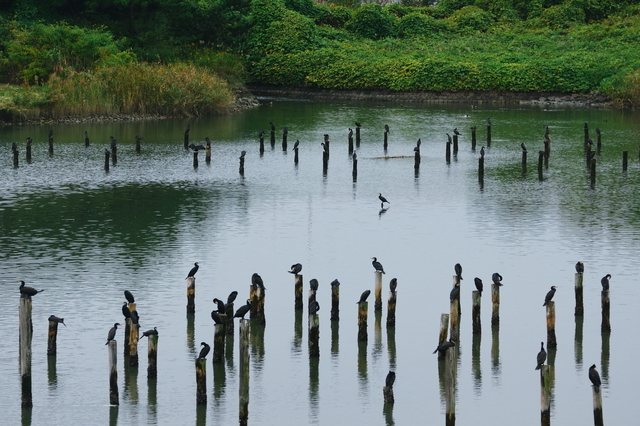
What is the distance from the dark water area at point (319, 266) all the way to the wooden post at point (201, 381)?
17 centimetres

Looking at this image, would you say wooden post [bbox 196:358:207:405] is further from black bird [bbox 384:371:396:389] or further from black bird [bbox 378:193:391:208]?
black bird [bbox 378:193:391:208]

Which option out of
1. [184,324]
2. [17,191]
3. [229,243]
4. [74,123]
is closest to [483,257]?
[229,243]

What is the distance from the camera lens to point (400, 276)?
25031mm

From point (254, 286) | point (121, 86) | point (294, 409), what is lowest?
point (294, 409)

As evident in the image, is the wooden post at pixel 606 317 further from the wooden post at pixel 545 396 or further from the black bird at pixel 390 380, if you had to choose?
the black bird at pixel 390 380

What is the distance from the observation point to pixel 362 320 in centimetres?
1962

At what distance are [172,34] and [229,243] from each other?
41.5 metres

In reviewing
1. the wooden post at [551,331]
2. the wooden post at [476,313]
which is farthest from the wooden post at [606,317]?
the wooden post at [476,313]

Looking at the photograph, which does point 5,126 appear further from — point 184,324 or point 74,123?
point 184,324

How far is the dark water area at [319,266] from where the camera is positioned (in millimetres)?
17781

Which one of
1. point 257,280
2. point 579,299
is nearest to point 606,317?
point 579,299

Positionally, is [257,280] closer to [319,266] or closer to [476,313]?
[476,313]

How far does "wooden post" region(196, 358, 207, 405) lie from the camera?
16562 mm

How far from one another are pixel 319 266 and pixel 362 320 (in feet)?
20.5
